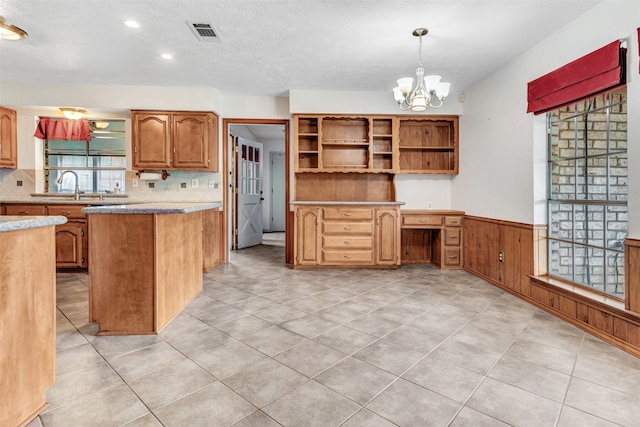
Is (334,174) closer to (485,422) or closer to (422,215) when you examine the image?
(422,215)

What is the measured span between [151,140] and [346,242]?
3.08 m

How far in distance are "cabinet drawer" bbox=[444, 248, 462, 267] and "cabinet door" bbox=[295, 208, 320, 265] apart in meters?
1.86

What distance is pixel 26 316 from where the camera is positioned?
56.9 inches

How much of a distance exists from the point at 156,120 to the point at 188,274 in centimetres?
255

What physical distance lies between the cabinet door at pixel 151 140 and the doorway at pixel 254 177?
86 cm

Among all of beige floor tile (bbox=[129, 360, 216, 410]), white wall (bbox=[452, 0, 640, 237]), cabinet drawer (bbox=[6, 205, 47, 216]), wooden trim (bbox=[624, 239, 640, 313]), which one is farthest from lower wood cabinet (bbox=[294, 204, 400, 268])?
cabinet drawer (bbox=[6, 205, 47, 216])

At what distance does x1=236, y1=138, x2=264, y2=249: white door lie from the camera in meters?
6.33

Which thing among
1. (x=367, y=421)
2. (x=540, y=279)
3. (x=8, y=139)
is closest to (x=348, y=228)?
(x=540, y=279)

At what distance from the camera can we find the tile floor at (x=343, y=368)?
1.53 meters

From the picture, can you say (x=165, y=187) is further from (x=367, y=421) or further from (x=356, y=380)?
(x=367, y=421)

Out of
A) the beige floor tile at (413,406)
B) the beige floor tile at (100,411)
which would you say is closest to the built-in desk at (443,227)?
the beige floor tile at (413,406)

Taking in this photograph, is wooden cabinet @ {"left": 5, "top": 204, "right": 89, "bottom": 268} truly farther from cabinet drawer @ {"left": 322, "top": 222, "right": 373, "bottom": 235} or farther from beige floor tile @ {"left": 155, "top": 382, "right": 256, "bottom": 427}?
beige floor tile @ {"left": 155, "top": 382, "right": 256, "bottom": 427}

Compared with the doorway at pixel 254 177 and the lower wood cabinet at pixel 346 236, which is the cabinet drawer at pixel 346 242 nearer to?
the lower wood cabinet at pixel 346 236

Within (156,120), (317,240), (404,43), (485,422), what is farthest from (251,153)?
(485,422)
